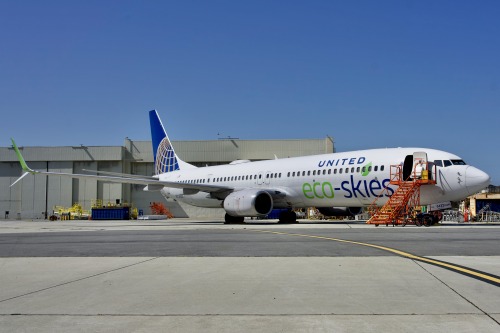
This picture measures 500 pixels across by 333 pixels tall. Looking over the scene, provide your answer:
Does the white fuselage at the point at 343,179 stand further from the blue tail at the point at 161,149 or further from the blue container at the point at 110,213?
the blue container at the point at 110,213

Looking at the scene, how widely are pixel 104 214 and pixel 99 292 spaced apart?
4844cm

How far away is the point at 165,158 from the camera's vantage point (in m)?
43.6

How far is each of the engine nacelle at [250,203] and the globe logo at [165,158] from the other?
1426cm

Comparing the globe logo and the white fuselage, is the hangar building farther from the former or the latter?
the white fuselage

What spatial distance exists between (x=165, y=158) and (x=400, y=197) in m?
24.0

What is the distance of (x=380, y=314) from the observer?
496 centimetres

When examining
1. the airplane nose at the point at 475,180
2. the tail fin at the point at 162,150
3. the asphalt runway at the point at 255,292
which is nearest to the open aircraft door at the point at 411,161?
the airplane nose at the point at 475,180

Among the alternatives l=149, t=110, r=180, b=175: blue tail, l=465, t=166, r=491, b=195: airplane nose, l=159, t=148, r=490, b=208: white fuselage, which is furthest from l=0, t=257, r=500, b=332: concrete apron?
l=149, t=110, r=180, b=175: blue tail

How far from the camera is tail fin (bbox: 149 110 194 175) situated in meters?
43.0

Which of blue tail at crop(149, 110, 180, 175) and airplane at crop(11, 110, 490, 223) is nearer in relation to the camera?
airplane at crop(11, 110, 490, 223)

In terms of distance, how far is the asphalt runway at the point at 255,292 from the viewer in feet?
15.4

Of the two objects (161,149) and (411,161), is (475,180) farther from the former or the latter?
(161,149)

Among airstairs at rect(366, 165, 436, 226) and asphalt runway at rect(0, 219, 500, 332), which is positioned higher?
airstairs at rect(366, 165, 436, 226)

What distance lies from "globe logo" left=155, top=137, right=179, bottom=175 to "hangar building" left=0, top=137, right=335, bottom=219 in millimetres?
16134
